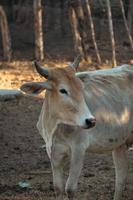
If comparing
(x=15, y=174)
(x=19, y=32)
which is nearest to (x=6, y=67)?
(x=19, y=32)

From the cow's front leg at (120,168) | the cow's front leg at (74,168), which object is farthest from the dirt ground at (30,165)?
the cow's front leg at (74,168)

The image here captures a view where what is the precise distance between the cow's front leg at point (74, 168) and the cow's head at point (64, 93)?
12.0 inches

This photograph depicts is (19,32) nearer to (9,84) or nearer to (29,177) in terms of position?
(9,84)

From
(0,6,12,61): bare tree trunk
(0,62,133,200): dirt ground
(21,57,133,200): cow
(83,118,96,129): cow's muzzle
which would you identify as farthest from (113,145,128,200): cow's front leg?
(0,6,12,61): bare tree trunk

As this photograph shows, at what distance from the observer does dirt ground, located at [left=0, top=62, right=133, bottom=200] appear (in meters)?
6.68

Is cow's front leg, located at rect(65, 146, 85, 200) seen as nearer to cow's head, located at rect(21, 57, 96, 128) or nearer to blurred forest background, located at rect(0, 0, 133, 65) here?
cow's head, located at rect(21, 57, 96, 128)

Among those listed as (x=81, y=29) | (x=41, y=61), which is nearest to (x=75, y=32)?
(x=81, y=29)

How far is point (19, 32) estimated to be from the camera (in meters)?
17.7

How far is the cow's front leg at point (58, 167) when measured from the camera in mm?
5648

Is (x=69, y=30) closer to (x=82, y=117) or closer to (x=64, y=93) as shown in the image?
(x=64, y=93)

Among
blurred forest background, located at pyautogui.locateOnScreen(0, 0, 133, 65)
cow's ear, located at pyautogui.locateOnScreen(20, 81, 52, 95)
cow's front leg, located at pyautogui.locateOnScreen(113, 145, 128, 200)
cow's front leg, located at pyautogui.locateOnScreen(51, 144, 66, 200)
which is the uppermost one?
cow's ear, located at pyautogui.locateOnScreen(20, 81, 52, 95)

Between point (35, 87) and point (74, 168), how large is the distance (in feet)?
2.77

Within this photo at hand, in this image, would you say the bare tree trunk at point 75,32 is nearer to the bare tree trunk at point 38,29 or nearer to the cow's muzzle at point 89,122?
the bare tree trunk at point 38,29

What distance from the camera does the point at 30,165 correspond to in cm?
786
